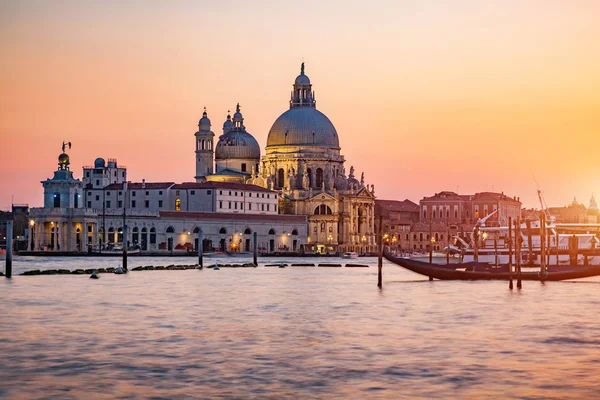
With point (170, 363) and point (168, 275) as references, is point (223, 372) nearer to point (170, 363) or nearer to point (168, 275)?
point (170, 363)

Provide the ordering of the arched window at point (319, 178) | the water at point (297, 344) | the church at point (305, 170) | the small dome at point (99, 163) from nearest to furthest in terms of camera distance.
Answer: the water at point (297, 344), the church at point (305, 170), the arched window at point (319, 178), the small dome at point (99, 163)

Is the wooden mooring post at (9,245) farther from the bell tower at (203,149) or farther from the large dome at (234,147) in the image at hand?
the bell tower at (203,149)

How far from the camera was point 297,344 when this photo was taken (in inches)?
1198

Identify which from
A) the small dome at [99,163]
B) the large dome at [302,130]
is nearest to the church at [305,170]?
the large dome at [302,130]

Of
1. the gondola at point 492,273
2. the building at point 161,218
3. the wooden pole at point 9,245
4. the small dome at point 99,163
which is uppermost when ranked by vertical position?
the small dome at point 99,163

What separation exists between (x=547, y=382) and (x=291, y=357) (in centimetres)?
662

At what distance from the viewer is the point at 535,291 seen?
51.9 meters

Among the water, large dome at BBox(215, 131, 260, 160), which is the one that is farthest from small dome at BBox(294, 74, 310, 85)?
the water

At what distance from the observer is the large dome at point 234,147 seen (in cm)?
14950

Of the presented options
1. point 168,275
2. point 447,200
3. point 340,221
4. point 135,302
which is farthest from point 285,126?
point 135,302

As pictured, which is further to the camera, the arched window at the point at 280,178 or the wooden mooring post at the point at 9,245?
the arched window at the point at 280,178

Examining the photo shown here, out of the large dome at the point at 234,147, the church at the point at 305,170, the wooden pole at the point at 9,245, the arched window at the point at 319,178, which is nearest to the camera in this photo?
the wooden pole at the point at 9,245

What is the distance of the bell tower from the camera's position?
495 ft

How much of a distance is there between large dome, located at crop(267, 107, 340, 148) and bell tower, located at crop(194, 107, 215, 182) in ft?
28.5
